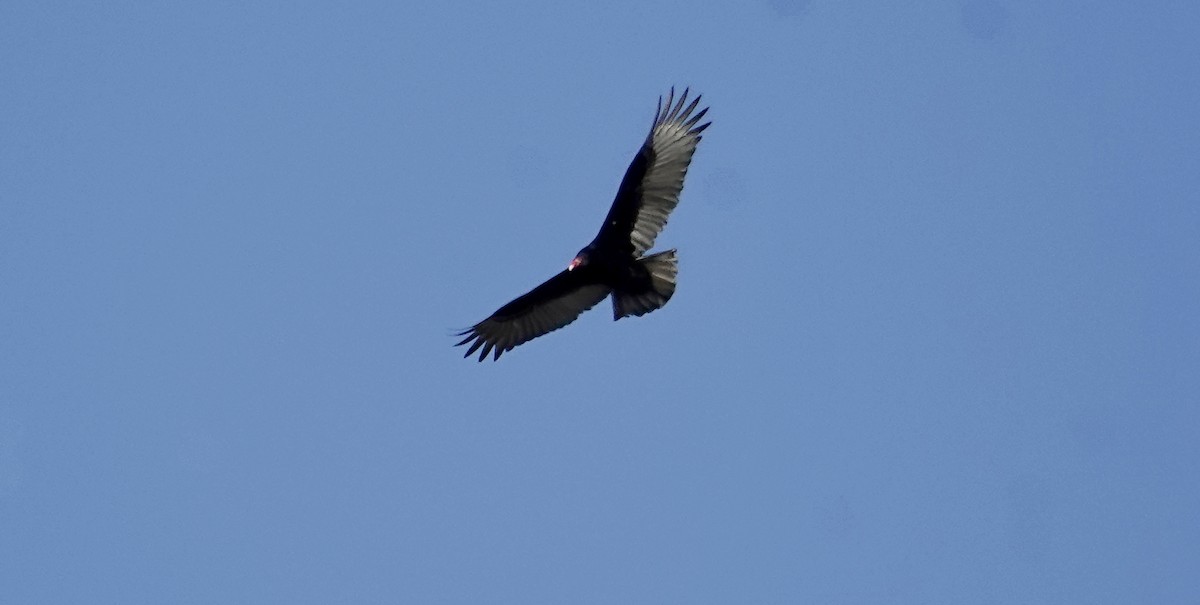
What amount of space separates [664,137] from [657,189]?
0.56 metres

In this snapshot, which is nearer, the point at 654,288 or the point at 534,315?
the point at 654,288

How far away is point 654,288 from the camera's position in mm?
20578

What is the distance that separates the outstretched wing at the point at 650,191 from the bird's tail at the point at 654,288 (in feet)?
0.78

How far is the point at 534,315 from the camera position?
2164 centimetres

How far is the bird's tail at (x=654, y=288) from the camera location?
806 inches

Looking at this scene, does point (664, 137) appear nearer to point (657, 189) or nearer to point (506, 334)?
point (657, 189)

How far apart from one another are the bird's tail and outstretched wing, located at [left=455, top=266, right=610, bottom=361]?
0.46 m

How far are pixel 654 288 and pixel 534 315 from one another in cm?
168

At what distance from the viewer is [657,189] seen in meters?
20.6

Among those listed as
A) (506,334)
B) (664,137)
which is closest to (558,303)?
(506,334)

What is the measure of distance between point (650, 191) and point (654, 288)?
100 centimetres

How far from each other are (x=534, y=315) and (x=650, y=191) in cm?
206

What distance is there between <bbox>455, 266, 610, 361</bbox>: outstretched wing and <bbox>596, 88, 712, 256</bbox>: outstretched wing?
81cm

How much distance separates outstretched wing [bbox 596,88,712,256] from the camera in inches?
808
